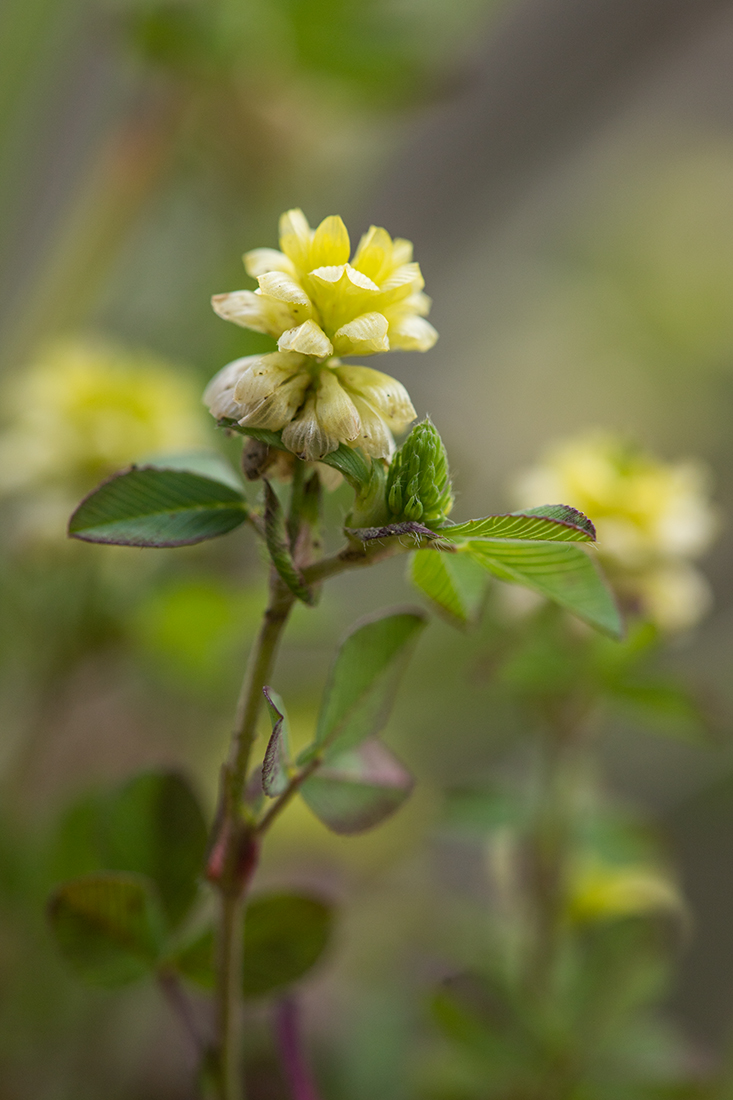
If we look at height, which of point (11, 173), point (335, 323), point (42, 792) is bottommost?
point (42, 792)

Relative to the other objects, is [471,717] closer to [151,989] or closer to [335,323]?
[151,989]

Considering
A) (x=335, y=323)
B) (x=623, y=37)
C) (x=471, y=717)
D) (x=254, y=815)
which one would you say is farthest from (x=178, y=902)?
(x=623, y=37)

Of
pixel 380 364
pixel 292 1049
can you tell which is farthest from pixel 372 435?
pixel 380 364

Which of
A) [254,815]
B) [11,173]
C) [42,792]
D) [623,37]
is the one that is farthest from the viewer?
[623,37]

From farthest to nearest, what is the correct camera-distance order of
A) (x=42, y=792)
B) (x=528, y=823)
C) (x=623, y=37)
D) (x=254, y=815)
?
(x=623, y=37) → (x=42, y=792) → (x=528, y=823) → (x=254, y=815)

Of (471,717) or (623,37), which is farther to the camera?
(623,37)

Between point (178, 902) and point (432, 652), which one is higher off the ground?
point (432, 652)

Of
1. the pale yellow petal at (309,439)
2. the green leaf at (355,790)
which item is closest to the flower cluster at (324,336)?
the pale yellow petal at (309,439)
